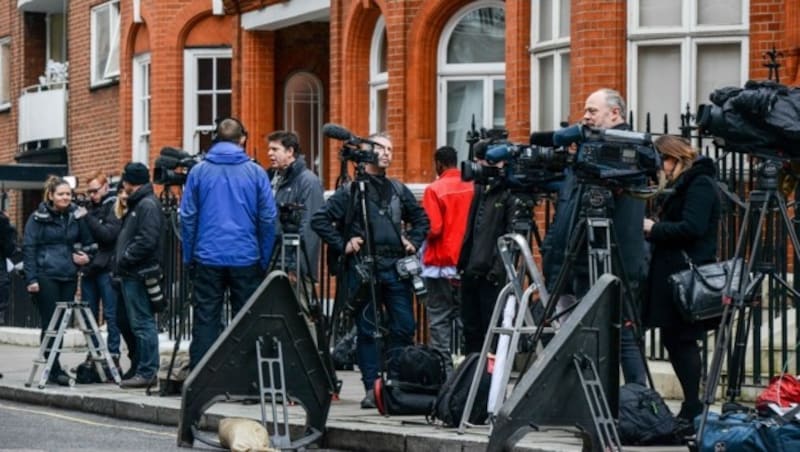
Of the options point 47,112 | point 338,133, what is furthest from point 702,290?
point 47,112

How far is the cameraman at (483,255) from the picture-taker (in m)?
14.3

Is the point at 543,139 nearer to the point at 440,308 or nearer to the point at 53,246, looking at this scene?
the point at 440,308

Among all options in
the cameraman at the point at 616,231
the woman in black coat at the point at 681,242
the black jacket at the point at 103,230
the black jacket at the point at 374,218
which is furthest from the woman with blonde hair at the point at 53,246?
the woman in black coat at the point at 681,242

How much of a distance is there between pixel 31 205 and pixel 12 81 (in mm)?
2457

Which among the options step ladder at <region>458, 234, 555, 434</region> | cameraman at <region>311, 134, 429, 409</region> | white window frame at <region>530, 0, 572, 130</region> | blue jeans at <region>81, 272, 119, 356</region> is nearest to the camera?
step ladder at <region>458, 234, 555, 434</region>

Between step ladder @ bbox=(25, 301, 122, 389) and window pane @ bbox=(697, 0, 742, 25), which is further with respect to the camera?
window pane @ bbox=(697, 0, 742, 25)

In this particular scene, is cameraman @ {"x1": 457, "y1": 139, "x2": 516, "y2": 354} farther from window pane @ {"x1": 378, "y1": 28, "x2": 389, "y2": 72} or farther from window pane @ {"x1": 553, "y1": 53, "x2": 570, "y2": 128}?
window pane @ {"x1": 378, "y1": 28, "x2": 389, "y2": 72}

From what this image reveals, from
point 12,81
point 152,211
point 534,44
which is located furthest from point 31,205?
point 152,211

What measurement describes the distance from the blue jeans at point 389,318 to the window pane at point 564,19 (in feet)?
20.6

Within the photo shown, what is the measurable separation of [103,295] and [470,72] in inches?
231

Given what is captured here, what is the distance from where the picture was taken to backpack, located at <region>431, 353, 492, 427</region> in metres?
12.9

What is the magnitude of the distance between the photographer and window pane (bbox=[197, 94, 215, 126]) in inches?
452

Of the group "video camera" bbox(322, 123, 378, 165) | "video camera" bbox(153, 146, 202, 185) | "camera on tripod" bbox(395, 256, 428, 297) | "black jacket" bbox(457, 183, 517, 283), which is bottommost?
"camera on tripod" bbox(395, 256, 428, 297)

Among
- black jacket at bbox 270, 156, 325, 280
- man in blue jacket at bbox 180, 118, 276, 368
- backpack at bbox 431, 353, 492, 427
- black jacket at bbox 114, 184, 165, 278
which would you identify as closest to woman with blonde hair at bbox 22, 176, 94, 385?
black jacket at bbox 114, 184, 165, 278
